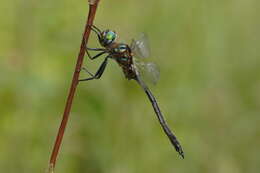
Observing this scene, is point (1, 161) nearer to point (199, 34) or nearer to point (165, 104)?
point (165, 104)

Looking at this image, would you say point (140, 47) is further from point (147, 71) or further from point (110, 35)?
point (110, 35)

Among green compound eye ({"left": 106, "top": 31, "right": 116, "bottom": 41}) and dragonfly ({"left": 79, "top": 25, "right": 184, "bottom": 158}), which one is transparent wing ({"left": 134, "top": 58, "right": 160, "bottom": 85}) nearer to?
dragonfly ({"left": 79, "top": 25, "right": 184, "bottom": 158})

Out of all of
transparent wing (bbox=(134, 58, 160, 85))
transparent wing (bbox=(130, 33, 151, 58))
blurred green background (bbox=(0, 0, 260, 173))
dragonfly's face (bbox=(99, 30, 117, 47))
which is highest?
dragonfly's face (bbox=(99, 30, 117, 47))

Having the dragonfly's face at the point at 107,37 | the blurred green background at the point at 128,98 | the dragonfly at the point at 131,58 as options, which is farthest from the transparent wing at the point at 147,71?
the blurred green background at the point at 128,98

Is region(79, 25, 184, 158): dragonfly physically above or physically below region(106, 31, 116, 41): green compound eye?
below

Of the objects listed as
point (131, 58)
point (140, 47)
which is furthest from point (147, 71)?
point (131, 58)

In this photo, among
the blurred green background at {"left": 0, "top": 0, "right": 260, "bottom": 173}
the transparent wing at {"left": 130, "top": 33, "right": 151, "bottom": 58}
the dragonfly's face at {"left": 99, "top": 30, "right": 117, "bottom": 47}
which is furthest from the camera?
the blurred green background at {"left": 0, "top": 0, "right": 260, "bottom": 173}

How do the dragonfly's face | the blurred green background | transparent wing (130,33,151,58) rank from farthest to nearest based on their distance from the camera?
1. the blurred green background
2. transparent wing (130,33,151,58)
3. the dragonfly's face

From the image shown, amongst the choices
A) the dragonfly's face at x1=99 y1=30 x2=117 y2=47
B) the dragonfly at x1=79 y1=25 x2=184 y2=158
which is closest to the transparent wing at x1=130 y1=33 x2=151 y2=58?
the dragonfly at x1=79 y1=25 x2=184 y2=158
